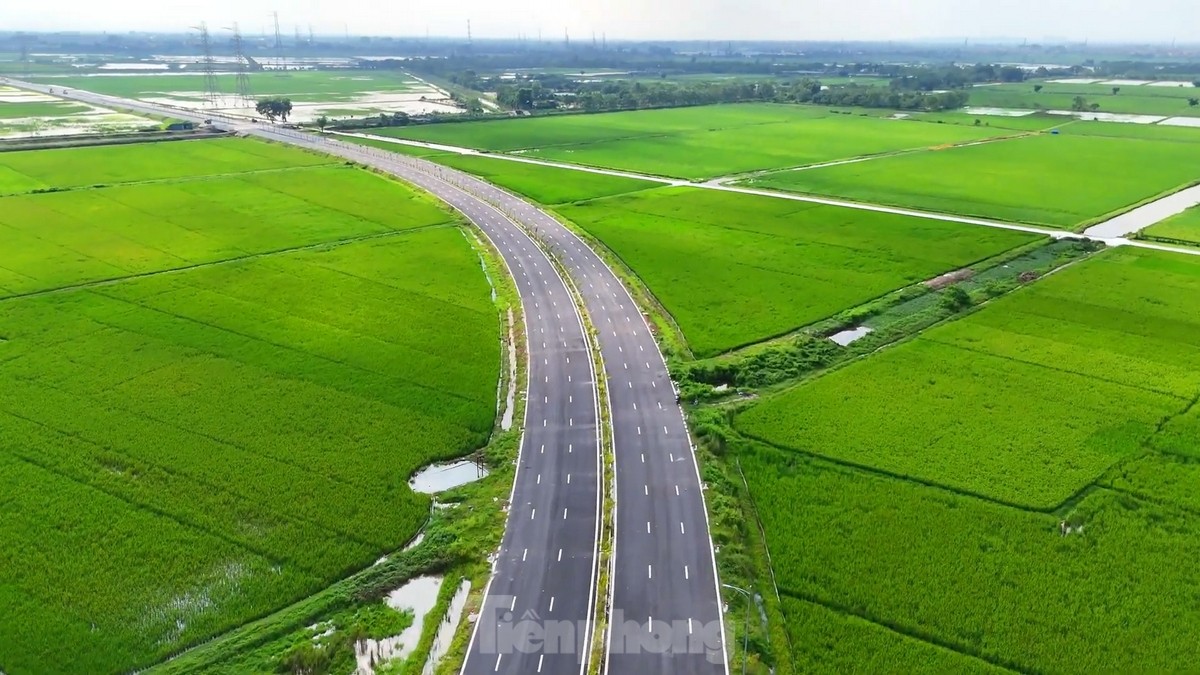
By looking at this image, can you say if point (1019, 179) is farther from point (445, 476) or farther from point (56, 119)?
point (56, 119)

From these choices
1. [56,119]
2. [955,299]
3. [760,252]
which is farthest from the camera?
[56,119]

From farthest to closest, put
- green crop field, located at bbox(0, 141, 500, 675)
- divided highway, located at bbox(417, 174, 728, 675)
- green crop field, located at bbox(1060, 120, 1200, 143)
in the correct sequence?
green crop field, located at bbox(1060, 120, 1200, 143) < green crop field, located at bbox(0, 141, 500, 675) < divided highway, located at bbox(417, 174, 728, 675)

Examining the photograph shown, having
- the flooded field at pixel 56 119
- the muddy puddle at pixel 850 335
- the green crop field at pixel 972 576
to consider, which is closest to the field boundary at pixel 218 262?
the muddy puddle at pixel 850 335

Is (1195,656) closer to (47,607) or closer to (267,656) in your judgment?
(267,656)

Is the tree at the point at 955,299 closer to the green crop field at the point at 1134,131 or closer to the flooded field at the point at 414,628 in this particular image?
the flooded field at the point at 414,628

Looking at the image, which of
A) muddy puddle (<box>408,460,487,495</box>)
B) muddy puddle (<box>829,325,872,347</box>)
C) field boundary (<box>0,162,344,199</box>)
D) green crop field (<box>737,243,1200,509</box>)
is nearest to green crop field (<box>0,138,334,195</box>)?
field boundary (<box>0,162,344,199</box>)

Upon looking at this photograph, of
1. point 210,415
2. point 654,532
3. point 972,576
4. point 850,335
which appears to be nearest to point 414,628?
point 654,532

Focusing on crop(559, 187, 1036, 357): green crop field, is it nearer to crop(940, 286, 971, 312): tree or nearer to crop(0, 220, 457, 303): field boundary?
crop(940, 286, 971, 312): tree

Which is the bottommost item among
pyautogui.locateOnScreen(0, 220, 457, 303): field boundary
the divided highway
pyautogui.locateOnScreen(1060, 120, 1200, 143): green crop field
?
the divided highway
